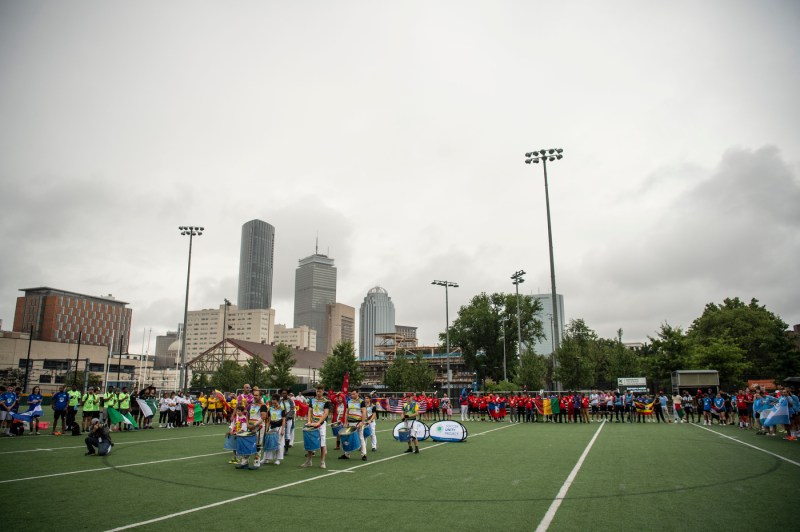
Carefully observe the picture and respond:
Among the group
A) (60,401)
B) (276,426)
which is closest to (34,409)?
(60,401)

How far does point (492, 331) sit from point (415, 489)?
236ft

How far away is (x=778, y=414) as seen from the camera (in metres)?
19.6

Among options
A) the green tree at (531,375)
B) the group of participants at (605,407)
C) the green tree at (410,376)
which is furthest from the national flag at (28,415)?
the green tree at (531,375)

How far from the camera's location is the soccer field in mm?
7402

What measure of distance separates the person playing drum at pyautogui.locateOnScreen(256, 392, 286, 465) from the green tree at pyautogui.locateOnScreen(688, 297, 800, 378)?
59675 mm

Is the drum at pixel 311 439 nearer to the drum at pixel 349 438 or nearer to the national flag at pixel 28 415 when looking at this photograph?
the drum at pixel 349 438

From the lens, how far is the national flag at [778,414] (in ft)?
63.5

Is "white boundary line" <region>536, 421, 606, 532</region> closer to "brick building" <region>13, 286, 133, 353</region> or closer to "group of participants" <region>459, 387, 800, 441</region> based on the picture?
"group of participants" <region>459, 387, 800, 441</region>

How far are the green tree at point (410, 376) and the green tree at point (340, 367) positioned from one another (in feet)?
12.9

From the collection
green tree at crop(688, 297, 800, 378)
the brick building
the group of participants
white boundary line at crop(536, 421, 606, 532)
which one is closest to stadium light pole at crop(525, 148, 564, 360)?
the group of participants

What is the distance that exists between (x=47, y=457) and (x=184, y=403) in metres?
13.7

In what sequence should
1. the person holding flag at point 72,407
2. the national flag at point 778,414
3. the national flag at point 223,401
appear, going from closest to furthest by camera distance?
the national flag at point 778,414, the person holding flag at point 72,407, the national flag at point 223,401

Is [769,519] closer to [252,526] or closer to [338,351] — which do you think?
[252,526]

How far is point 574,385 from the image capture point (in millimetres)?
42750
